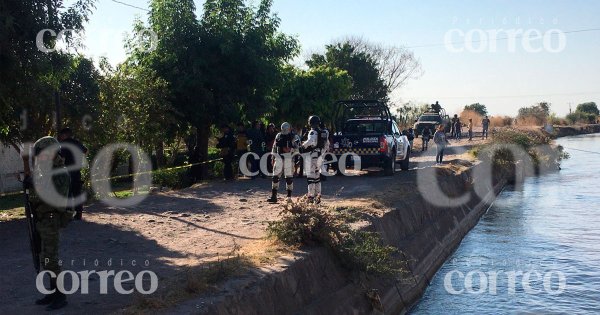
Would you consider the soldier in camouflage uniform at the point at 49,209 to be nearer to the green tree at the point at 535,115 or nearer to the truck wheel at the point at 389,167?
the truck wheel at the point at 389,167

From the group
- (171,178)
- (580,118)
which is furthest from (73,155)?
(580,118)

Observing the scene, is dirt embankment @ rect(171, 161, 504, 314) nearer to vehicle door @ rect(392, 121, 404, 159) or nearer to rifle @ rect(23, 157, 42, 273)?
rifle @ rect(23, 157, 42, 273)

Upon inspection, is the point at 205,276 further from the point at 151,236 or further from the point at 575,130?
the point at 575,130

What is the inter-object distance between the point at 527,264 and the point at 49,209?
1084 cm

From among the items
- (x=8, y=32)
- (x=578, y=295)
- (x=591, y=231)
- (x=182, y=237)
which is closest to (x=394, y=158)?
(x=591, y=231)

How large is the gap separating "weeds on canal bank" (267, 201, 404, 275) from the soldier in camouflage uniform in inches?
128

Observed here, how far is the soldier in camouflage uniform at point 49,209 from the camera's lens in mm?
6883

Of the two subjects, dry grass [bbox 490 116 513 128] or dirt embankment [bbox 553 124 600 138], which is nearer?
dry grass [bbox 490 116 513 128]

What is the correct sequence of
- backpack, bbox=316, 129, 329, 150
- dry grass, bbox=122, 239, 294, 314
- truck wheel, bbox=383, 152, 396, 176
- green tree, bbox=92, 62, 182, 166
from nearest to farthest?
dry grass, bbox=122, 239, 294, 314
backpack, bbox=316, 129, 329, 150
green tree, bbox=92, 62, 182, 166
truck wheel, bbox=383, 152, 396, 176

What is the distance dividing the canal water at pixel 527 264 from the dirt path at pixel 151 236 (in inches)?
111

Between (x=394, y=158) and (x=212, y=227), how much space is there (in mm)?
10568

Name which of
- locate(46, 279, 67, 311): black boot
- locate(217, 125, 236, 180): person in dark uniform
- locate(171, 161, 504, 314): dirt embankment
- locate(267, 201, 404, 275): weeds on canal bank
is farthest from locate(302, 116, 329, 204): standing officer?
locate(46, 279, 67, 311): black boot

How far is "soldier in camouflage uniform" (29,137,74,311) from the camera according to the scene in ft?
22.6

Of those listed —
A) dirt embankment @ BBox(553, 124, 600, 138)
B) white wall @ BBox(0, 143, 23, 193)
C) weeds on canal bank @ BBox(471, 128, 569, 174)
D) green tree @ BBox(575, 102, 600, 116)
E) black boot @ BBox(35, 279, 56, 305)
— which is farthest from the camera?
green tree @ BBox(575, 102, 600, 116)
